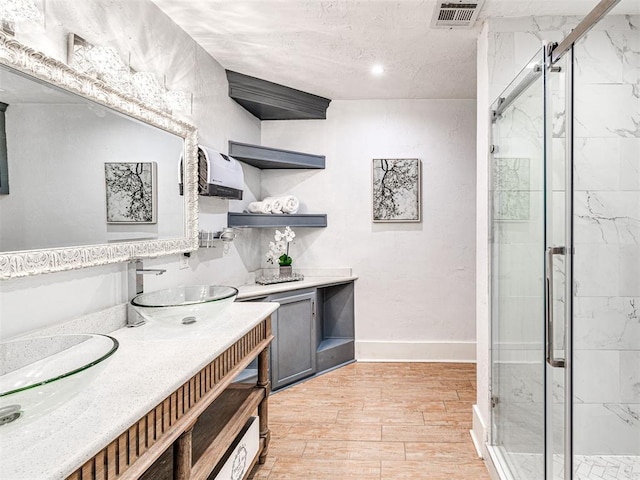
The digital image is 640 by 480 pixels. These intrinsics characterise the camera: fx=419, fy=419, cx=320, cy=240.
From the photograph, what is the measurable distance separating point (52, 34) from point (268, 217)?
207 centimetres

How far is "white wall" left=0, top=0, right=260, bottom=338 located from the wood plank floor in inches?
42.1

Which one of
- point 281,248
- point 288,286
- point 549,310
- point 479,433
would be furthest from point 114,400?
point 281,248

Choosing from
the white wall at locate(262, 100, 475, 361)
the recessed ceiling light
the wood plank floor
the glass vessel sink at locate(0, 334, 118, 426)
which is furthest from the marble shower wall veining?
the glass vessel sink at locate(0, 334, 118, 426)

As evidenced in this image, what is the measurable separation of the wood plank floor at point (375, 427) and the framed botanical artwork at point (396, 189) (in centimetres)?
136

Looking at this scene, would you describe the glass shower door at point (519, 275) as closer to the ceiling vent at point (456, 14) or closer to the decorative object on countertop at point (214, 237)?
the ceiling vent at point (456, 14)

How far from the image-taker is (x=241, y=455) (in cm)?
184

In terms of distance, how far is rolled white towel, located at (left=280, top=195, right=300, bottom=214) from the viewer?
11.6 ft

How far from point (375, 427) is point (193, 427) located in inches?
53.0

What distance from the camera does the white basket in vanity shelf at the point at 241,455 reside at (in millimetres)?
1655

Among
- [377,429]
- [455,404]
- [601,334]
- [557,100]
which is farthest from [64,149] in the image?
[455,404]

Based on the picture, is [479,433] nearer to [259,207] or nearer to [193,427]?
[193,427]

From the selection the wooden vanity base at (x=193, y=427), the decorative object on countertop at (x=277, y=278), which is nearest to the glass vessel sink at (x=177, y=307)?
the wooden vanity base at (x=193, y=427)

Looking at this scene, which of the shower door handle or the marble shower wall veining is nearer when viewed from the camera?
the shower door handle

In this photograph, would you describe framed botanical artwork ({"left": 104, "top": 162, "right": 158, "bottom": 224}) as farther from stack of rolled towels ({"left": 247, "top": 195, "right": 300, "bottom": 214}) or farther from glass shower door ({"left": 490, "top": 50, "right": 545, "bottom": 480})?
glass shower door ({"left": 490, "top": 50, "right": 545, "bottom": 480})
